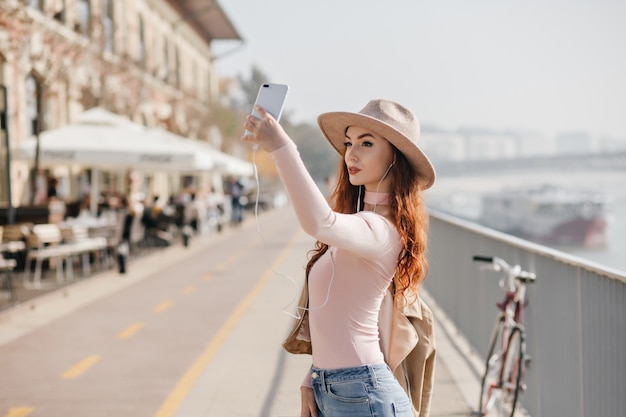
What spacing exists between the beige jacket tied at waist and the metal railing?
1.59m

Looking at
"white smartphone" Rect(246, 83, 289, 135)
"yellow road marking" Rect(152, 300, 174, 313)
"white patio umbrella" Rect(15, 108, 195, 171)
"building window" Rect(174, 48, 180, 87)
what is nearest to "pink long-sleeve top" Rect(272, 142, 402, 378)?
"white smartphone" Rect(246, 83, 289, 135)

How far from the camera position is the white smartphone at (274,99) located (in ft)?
8.06

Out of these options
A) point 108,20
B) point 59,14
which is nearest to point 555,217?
point 108,20

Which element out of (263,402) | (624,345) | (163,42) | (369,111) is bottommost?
(263,402)

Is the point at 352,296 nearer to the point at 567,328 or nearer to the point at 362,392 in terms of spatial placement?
the point at 362,392

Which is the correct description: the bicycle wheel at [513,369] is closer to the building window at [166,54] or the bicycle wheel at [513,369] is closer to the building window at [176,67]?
the building window at [166,54]

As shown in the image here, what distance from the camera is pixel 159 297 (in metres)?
13.7

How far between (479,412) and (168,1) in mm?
41111

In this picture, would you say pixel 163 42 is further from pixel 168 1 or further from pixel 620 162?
pixel 620 162

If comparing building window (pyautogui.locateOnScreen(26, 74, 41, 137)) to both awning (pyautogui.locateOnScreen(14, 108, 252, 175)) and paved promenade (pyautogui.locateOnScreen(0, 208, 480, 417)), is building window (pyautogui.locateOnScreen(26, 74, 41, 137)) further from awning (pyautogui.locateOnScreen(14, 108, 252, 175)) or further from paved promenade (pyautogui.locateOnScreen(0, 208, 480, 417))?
paved promenade (pyautogui.locateOnScreen(0, 208, 480, 417))

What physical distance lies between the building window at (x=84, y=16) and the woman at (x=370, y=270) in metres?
23.7

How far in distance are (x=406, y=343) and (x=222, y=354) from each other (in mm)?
6140

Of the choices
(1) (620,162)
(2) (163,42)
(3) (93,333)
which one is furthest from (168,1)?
(1) (620,162)

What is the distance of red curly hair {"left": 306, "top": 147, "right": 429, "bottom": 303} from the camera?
295 cm
